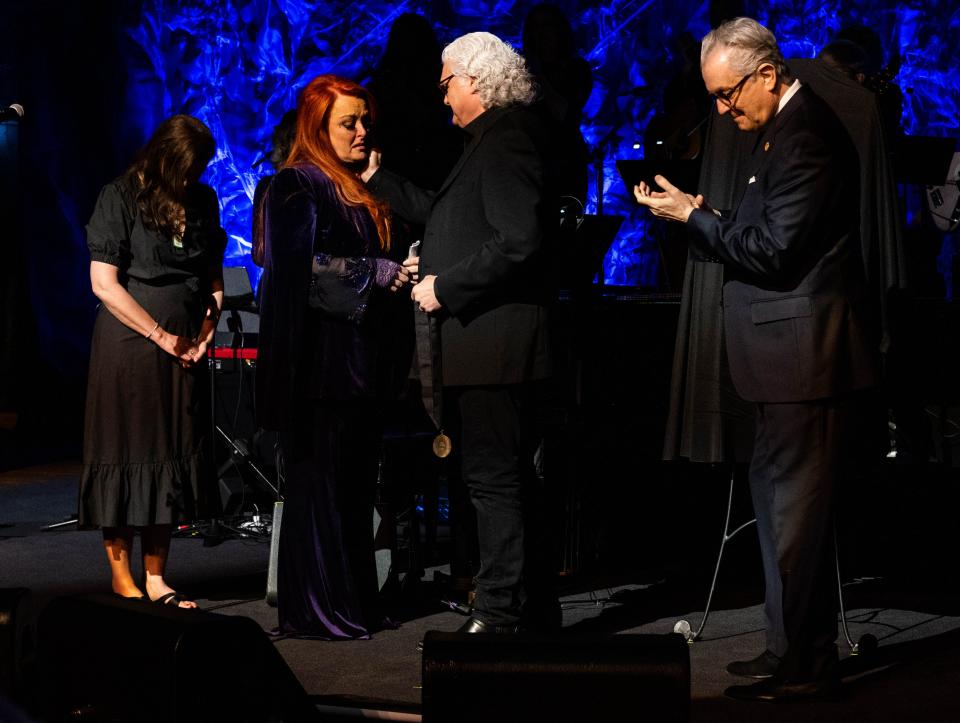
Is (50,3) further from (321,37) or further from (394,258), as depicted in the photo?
(394,258)

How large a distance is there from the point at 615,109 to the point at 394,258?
552 cm

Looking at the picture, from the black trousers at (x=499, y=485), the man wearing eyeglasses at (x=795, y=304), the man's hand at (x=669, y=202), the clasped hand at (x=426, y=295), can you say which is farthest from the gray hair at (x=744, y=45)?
the black trousers at (x=499, y=485)

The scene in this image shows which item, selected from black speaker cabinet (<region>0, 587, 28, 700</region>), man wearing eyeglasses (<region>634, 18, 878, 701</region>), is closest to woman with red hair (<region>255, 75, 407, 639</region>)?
man wearing eyeglasses (<region>634, 18, 878, 701</region>)

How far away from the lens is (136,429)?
4.04m

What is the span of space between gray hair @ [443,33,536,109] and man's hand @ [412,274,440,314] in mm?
524

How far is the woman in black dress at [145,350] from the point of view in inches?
158

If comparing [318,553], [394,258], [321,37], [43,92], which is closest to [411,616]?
[318,553]

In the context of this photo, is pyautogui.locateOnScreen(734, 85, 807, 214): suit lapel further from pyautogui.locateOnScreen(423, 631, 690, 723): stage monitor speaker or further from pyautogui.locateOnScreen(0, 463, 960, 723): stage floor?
pyautogui.locateOnScreen(423, 631, 690, 723): stage monitor speaker

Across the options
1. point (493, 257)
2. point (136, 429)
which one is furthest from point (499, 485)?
point (136, 429)

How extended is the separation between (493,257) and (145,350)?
127 centimetres

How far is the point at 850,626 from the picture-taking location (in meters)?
4.15

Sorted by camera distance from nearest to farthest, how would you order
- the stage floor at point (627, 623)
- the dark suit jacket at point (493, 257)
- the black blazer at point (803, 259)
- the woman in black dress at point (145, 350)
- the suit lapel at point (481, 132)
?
the black blazer at point (803, 259)
the stage floor at point (627, 623)
the dark suit jacket at point (493, 257)
the suit lapel at point (481, 132)
the woman in black dress at point (145, 350)

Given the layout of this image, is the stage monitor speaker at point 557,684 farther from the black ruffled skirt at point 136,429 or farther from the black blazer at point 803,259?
the black ruffled skirt at point 136,429

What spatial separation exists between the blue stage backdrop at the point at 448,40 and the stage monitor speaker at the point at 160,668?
7.01 meters
